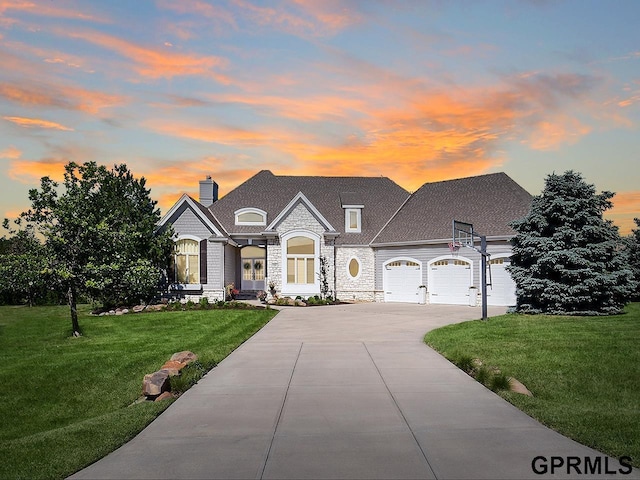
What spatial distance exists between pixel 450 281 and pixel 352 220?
7.64m

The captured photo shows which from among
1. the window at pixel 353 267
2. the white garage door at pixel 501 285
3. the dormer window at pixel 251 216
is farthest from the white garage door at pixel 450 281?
the dormer window at pixel 251 216

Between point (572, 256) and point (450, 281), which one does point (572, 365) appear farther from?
point (450, 281)

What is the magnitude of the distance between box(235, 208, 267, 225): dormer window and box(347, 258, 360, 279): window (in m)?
5.72

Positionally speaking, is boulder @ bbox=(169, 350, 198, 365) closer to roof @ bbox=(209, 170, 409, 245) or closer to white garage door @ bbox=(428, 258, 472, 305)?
white garage door @ bbox=(428, 258, 472, 305)

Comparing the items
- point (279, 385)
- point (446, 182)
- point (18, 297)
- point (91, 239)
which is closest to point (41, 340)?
point (91, 239)

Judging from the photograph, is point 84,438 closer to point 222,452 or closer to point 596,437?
point 222,452

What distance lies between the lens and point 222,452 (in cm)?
702

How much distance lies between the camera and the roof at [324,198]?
35.4m

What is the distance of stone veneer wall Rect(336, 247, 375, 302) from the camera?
34.3 m

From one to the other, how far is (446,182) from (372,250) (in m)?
6.41

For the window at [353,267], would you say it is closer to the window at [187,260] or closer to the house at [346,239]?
the house at [346,239]

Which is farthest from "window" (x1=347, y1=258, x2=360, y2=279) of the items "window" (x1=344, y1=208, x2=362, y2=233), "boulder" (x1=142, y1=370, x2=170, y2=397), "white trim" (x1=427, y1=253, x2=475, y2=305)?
"boulder" (x1=142, y1=370, x2=170, y2=397)

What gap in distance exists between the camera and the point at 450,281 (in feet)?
102

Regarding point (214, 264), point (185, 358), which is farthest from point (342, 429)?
point (214, 264)
